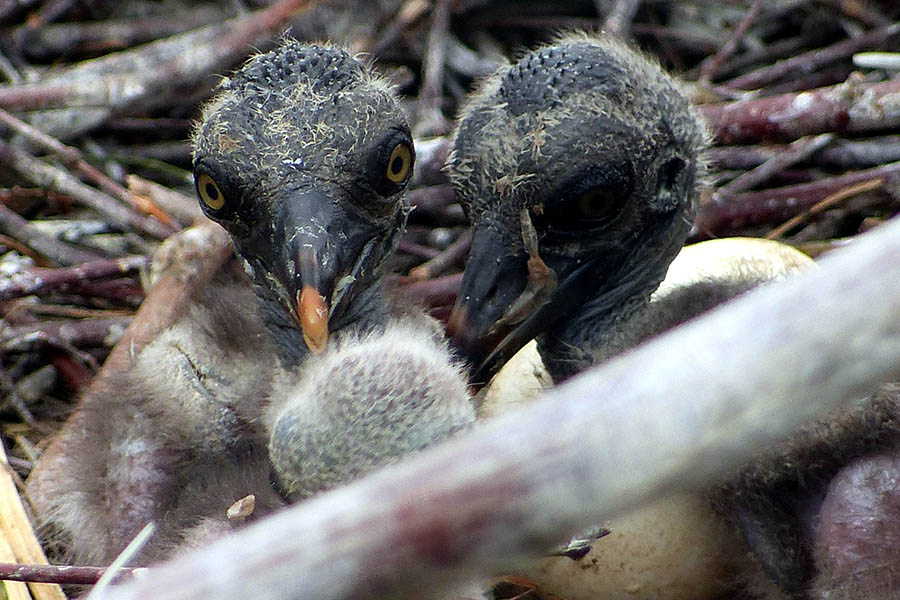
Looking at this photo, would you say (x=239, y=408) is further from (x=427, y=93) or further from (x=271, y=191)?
(x=427, y=93)

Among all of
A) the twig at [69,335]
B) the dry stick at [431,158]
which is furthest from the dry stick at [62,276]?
the dry stick at [431,158]

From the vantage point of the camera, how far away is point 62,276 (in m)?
2.50

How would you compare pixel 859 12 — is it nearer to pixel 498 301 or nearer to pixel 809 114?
pixel 809 114

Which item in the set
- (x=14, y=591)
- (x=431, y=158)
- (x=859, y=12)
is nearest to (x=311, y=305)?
(x=14, y=591)

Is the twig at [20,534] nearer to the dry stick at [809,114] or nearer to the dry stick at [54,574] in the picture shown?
the dry stick at [54,574]

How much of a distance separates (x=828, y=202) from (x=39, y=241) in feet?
6.35

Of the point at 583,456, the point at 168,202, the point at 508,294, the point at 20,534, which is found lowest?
the point at 20,534

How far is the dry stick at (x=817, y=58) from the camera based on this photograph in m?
2.92

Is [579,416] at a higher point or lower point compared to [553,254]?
higher

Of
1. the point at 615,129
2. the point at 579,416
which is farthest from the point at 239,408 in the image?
the point at 579,416

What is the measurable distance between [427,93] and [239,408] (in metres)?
1.25

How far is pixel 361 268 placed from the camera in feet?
6.65

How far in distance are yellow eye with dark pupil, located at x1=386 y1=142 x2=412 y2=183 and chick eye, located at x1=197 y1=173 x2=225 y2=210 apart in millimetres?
309

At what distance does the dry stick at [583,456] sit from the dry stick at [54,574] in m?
0.80
